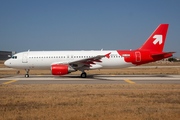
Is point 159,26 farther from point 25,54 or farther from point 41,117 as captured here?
point 41,117

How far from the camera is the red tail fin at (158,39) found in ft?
71.8

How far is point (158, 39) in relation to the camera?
21875mm

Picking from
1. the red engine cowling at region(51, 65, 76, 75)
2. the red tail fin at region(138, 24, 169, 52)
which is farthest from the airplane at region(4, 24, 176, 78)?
the red engine cowling at region(51, 65, 76, 75)

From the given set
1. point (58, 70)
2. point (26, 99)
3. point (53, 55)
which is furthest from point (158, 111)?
point (53, 55)

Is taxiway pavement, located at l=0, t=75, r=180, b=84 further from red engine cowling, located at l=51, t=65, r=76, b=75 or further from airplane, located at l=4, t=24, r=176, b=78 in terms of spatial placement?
airplane, located at l=4, t=24, r=176, b=78

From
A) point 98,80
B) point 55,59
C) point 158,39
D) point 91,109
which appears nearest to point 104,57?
point 98,80

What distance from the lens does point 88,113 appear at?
260 inches

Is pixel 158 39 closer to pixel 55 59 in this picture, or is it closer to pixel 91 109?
pixel 55 59

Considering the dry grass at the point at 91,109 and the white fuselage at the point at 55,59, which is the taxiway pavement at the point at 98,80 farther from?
the dry grass at the point at 91,109

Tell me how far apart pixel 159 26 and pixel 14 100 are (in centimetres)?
2000

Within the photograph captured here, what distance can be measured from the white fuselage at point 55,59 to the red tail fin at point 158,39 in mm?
3785

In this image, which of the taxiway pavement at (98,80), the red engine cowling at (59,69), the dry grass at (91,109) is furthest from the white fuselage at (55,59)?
the dry grass at (91,109)

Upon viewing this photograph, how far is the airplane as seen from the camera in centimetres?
2112

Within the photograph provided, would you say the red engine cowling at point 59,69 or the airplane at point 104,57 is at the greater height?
the airplane at point 104,57
